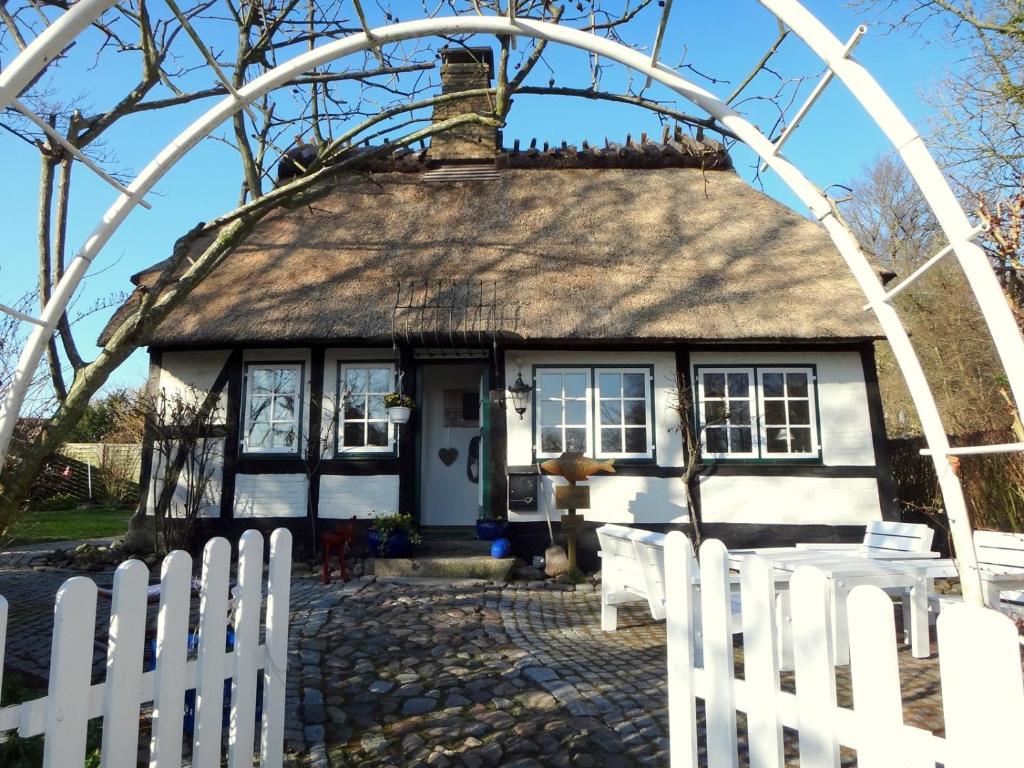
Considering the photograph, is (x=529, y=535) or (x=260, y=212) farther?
(x=529, y=535)

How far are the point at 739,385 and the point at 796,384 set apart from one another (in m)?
0.66

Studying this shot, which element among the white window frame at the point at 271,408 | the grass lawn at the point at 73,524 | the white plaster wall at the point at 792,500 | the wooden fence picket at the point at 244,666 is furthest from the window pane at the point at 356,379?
the wooden fence picket at the point at 244,666

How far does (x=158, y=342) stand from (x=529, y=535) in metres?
4.95

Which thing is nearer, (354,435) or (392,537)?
(392,537)

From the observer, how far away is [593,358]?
7.67 m

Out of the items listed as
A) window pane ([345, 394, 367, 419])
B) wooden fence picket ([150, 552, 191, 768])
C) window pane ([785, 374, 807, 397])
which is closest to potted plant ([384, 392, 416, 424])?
window pane ([345, 394, 367, 419])

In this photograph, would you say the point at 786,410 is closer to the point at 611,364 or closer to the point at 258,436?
the point at 611,364

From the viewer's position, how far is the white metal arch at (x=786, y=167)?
2.19 meters

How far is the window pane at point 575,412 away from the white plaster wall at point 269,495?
328 cm

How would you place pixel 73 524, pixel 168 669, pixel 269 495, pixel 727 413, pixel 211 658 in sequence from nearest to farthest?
pixel 168 669, pixel 211 658, pixel 727 413, pixel 269 495, pixel 73 524

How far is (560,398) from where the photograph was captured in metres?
7.67

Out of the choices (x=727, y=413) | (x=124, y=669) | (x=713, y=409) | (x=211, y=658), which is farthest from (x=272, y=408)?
(x=124, y=669)

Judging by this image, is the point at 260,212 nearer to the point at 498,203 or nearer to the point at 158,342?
the point at 158,342

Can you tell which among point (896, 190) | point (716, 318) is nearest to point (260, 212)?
point (716, 318)
